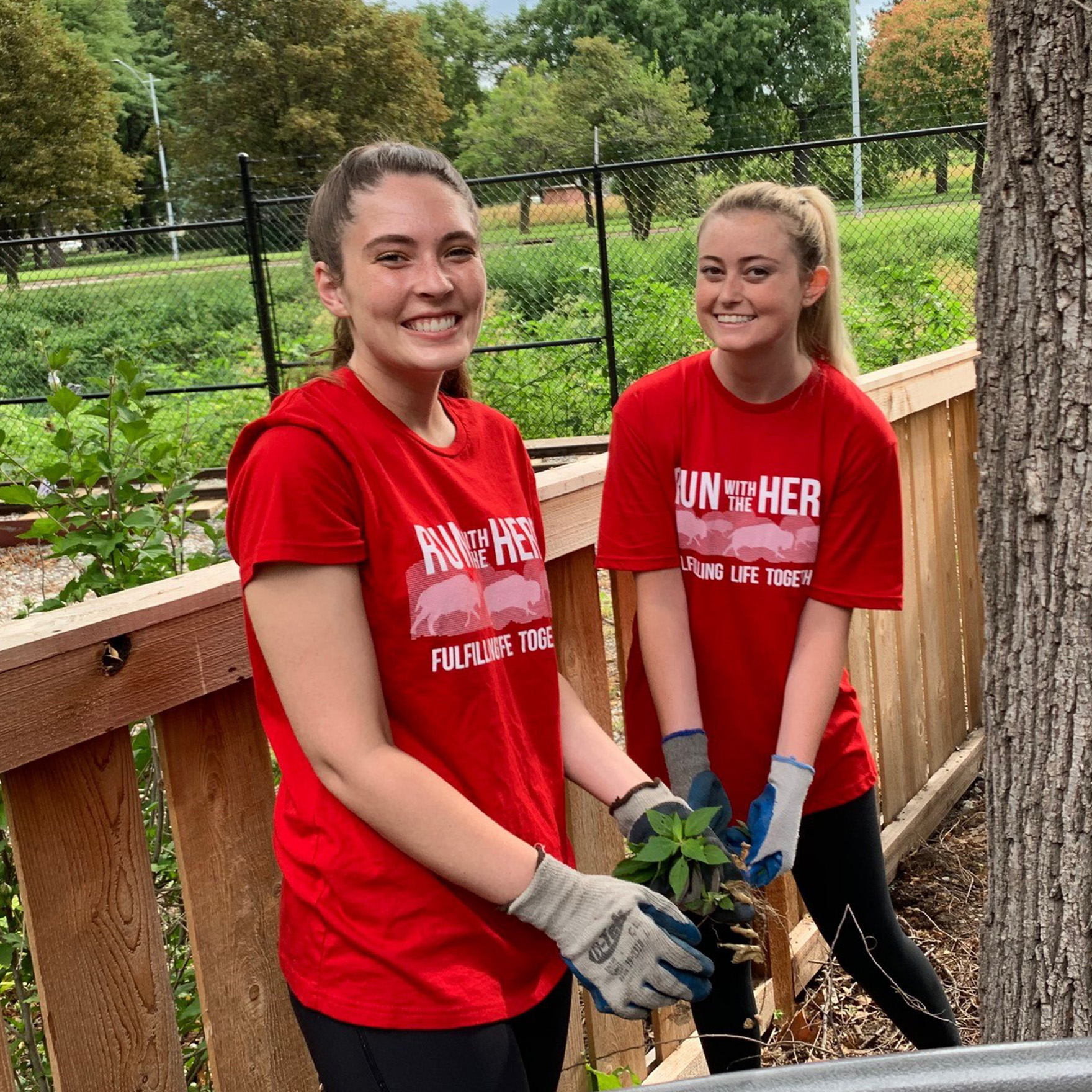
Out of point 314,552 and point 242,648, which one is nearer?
point 314,552

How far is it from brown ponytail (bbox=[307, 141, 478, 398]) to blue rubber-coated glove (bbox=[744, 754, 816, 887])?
104 centimetres

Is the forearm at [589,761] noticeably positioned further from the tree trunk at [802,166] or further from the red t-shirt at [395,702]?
the tree trunk at [802,166]

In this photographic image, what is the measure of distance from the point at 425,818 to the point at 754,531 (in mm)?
967

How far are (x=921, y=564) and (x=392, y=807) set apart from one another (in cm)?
272

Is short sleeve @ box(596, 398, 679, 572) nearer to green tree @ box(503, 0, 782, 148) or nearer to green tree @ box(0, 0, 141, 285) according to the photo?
green tree @ box(0, 0, 141, 285)

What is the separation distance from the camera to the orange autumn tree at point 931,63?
37.8 meters

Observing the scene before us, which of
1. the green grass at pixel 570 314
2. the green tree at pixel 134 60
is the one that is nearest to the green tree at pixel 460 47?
the green tree at pixel 134 60

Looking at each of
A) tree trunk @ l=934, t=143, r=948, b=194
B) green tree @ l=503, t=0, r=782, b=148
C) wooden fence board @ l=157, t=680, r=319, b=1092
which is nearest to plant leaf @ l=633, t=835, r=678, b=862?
wooden fence board @ l=157, t=680, r=319, b=1092

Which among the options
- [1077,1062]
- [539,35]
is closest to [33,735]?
[1077,1062]

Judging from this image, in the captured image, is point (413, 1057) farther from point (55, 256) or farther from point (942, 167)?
point (55, 256)

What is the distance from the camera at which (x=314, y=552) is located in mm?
1303

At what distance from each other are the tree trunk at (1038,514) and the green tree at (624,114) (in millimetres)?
53046

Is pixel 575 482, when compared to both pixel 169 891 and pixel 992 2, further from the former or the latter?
pixel 169 891

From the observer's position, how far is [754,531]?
2.10m
